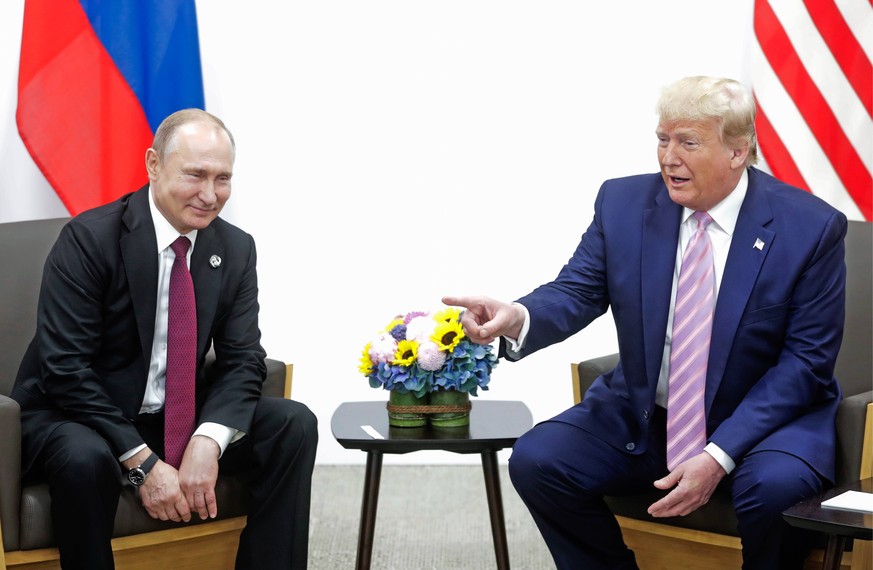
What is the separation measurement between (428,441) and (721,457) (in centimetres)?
77

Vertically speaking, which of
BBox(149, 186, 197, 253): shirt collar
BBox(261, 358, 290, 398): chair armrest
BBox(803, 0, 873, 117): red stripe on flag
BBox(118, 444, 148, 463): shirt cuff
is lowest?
BBox(118, 444, 148, 463): shirt cuff

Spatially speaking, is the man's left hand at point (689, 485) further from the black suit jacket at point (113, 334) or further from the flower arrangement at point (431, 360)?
the black suit jacket at point (113, 334)

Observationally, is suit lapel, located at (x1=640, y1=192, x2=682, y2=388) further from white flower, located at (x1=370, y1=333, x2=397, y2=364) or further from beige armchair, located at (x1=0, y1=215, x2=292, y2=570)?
beige armchair, located at (x1=0, y1=215, x2=292, y2=570)

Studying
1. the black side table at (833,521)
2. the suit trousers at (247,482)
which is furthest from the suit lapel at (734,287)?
the suit trousers at (247,482)

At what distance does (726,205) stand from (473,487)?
2.10 metres

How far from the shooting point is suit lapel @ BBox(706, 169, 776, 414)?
2869 mm

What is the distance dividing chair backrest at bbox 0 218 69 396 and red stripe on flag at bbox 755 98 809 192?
2.57 metres

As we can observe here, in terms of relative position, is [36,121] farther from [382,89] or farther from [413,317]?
[413,317]

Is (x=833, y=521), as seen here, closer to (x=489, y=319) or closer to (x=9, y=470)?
(x=489, y=319)

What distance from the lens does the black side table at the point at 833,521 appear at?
7.38ft

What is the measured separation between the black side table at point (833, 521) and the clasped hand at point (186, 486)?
1418 mm

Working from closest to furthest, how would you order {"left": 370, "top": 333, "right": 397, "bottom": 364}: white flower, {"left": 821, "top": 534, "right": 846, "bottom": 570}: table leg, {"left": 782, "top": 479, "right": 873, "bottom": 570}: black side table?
{"left": 782, "top": 479, "right": 873, "bottom": 570}: black side table, {"left": 821, "top": 534, "right": 846, "bottom": 570}: table leg, {"left": 370, "top": 333, "right": 397, "bottom": 364}: white flower

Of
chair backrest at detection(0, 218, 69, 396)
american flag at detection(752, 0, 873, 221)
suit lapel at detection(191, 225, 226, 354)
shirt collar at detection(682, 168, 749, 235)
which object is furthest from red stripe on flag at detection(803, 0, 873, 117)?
chair backrest at detection(0, 218, 69, 396)

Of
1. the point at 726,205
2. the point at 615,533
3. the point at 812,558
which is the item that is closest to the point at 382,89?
the point at 726,205
